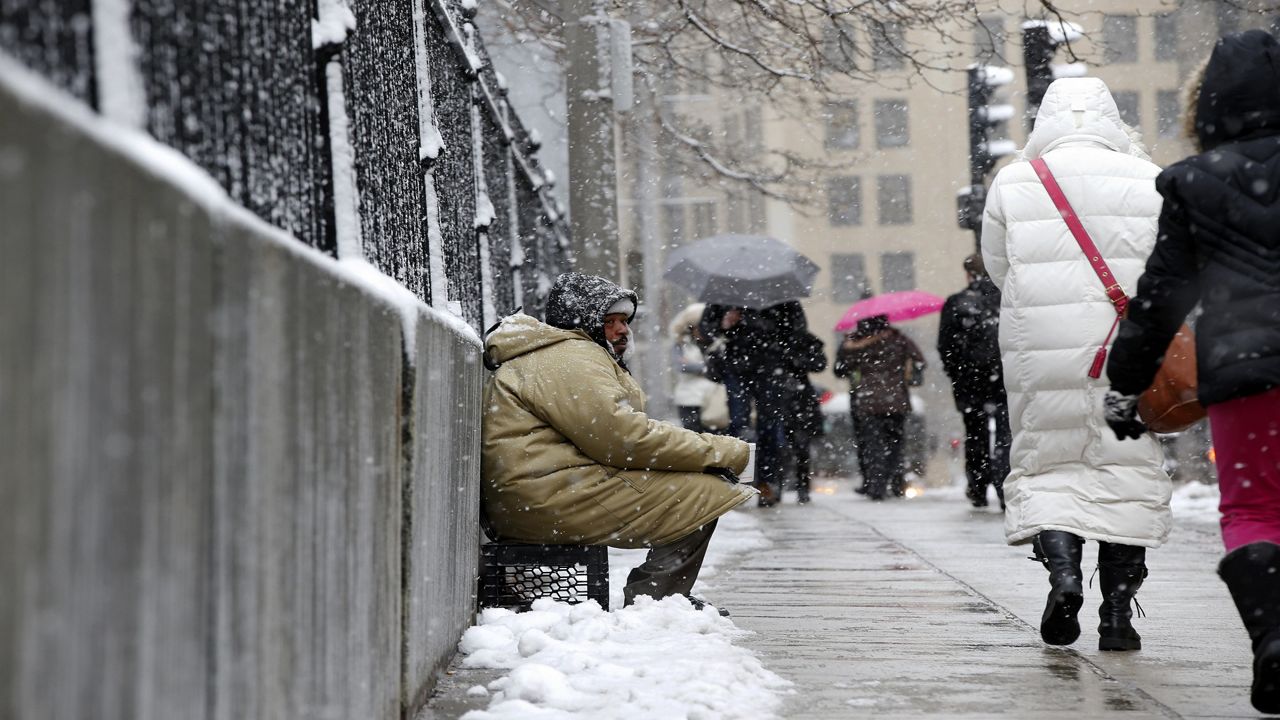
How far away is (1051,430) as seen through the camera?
18.1 ft

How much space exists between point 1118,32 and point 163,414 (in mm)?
59955

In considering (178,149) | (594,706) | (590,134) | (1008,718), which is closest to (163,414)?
(178,149)

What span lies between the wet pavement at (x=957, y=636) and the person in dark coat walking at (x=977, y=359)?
1.75 meters

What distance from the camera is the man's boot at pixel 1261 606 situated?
383 centimetres

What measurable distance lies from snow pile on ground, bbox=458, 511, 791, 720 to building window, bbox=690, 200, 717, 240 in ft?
169

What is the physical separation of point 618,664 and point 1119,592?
181 centimetres

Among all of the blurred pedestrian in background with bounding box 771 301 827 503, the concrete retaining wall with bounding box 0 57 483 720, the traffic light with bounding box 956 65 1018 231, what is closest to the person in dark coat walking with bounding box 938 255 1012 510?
the blurred pedestrian in background with bounding box 771 301 827 503

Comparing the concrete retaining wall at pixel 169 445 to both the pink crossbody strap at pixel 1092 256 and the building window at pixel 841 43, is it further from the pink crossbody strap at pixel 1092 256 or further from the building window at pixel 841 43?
the building window at pixel 841 43

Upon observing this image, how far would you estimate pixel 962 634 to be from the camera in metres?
5.75

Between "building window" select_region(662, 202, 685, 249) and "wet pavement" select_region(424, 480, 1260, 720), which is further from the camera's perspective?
"building window" select_region(662, 202, 685, 249)

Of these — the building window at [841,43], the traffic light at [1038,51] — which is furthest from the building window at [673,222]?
the traffic light at [1038,51]

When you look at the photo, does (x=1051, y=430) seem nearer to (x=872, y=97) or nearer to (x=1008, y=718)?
(x=1008, y=718)

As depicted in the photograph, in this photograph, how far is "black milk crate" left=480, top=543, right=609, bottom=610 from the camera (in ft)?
18.5

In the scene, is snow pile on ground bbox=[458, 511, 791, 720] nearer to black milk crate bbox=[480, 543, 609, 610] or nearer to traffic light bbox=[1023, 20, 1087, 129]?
black milk crate bbox=[480, 543, 609, 610]
